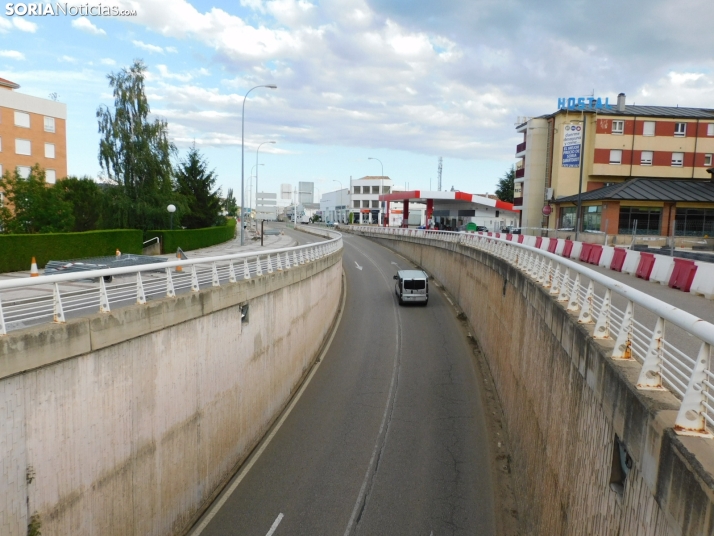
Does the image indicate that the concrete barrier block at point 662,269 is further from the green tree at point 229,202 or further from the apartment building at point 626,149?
the green tree at point 229,202

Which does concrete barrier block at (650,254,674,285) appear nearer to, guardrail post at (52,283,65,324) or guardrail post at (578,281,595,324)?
guardrail post at (578,281,595,324)

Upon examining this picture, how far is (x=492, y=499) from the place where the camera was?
1409 centimetres

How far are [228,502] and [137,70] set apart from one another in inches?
1460

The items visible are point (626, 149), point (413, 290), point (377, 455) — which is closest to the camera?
point (377, 455)

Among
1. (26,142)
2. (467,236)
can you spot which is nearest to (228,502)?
(467,236)

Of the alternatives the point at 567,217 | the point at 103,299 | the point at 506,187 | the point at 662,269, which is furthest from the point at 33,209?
the point at 506,187

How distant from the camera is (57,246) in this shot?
87.9 ft

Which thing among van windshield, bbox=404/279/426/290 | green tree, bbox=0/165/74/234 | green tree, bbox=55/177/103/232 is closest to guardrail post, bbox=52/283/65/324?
van windshield, bbox=404/279/426/290

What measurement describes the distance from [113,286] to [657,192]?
4725cm

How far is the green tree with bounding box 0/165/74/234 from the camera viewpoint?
3238 centimetres

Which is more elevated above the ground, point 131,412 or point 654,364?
point 654,364

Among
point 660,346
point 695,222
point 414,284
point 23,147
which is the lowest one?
point 414,284

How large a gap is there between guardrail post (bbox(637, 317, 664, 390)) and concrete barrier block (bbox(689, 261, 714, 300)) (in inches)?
402

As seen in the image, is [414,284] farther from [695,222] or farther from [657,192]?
[695,222]
